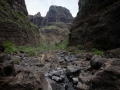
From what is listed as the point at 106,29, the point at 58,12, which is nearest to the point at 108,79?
the point at 106,29

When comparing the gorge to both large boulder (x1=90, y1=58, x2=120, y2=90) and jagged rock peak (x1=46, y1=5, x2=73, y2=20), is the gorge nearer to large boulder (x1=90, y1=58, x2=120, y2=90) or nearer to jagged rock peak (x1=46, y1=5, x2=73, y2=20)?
large boulder (x1=90, y1=58, x2=120, y2=90)

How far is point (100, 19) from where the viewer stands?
13453mm

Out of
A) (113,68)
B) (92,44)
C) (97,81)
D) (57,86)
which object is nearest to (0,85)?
(57,86)

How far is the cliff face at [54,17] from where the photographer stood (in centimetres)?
8991

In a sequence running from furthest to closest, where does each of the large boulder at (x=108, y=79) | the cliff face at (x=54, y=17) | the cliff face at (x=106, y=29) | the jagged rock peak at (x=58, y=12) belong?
the jagged rock peak at (x=58, y=12) < the cliff face at (x=54, y=17) < the cliff face at (x=106, y=29) < the large boulder at (x=108, y=79)

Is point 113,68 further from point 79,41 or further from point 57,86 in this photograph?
point 79,41

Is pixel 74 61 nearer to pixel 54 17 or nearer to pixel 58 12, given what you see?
pixel 54 17

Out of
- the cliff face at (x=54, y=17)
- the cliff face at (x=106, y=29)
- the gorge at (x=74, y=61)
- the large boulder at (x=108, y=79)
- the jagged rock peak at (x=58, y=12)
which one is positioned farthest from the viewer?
the jagged rock peak at (x=58, y=12)

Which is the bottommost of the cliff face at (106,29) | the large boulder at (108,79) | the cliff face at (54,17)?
the large boulder at (108,79)

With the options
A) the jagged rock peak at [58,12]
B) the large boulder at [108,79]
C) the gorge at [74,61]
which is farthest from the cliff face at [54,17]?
the large boulder at [108,79]

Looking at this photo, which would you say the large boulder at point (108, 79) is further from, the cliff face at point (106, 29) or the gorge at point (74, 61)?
the cliff face at point (106, 29)

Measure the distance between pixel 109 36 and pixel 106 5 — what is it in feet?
16.6

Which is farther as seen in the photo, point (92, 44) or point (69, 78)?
point (92, 44)

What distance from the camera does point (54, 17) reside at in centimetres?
10344
